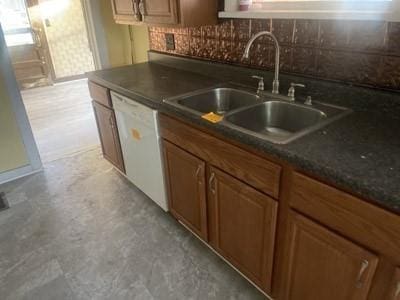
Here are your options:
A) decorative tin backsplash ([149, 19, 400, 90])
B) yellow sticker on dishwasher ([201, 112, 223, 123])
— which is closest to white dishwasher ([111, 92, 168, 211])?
yellow sticker on dishwasher ([201, 112, 223, 123])

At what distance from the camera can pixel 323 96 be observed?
5.12 feet

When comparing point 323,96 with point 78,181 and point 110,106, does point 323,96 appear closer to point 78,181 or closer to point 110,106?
point 110,106

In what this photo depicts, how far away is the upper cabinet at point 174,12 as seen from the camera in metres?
1.81

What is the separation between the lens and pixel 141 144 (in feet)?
6.55

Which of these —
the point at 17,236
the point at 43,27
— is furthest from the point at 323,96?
the point at 43,27

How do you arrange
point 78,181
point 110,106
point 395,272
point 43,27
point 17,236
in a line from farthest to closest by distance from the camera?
point 43,27
point 78,181
point 110,106
point 17,236
point 395,272

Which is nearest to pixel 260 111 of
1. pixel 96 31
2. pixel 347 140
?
pixel 347 140

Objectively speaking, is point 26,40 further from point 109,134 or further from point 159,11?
point 159,11

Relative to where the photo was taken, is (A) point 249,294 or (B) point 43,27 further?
(B) point 43,27

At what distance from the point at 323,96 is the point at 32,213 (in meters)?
2.12

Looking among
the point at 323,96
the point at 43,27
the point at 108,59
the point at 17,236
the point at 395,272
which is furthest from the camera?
the point at 43,27

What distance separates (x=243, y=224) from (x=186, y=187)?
0.43 metres

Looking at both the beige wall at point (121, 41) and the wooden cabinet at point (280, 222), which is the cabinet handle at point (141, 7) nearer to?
the beige wall at point (121, 41)

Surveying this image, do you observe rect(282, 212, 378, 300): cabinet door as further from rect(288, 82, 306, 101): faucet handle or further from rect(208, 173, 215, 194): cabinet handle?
rect(288, 82, 306, 101): faucet handle
